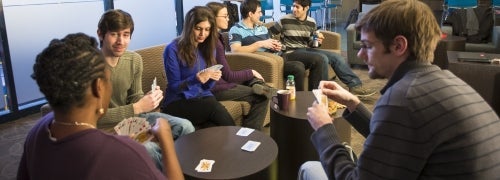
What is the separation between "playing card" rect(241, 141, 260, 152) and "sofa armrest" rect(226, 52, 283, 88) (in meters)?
1.46

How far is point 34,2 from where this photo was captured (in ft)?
13.3

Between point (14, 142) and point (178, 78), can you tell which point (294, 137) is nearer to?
point (178, 78)

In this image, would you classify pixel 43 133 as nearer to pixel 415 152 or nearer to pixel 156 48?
pixel 415 152

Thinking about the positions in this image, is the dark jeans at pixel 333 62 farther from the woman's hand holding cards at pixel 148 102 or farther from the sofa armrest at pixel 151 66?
the woman's hand holding cards at pixel 148 102

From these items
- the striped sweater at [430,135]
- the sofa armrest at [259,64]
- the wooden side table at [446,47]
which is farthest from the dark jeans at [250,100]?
the wooden side table at [446,47]

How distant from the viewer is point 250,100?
3.21m

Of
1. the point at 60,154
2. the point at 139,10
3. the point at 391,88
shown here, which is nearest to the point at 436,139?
the point at 391,88

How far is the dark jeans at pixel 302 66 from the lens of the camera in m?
4.12

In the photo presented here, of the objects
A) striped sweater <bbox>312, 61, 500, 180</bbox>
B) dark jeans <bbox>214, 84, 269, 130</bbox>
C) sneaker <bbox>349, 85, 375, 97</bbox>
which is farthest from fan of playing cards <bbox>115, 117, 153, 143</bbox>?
sneaker <bbox>349, 85, 375, 97</bbox>

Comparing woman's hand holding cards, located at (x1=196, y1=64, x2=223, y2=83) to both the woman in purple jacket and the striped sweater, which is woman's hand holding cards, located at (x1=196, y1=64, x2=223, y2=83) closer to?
the woman in purple jacket

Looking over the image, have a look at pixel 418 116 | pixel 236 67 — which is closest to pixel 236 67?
pixel 236 67

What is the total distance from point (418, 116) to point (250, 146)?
1.15 m

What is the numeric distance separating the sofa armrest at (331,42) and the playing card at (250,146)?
2.93 metres

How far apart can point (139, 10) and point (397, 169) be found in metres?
4.77
